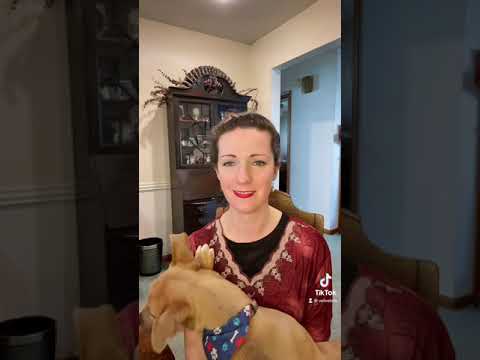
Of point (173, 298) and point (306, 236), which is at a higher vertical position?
point (306, 236)

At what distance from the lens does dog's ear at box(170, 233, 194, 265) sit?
2.73 ft

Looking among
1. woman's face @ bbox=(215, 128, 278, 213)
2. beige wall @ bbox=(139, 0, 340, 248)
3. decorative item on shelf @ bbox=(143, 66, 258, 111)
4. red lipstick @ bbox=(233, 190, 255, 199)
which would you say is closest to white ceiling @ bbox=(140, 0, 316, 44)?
beige wall @ bbox=(139, 0, 340, 248)

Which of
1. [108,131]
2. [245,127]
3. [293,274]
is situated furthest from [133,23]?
[293,274]

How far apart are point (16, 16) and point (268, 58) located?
892 mm

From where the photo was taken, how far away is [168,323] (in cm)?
82

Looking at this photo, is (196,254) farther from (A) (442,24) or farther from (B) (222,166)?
(A) (442,24)

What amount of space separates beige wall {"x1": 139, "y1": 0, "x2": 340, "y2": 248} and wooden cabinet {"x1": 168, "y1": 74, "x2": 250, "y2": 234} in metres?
0.03

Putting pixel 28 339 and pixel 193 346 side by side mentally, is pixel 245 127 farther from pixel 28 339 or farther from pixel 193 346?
pixel 28 339

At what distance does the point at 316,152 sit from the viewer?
0.91m

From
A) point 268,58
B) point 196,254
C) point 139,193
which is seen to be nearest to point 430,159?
point 268,58

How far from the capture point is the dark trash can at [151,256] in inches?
33.4

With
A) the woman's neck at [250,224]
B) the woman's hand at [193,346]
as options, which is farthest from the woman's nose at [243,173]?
the woman's hand at [193,346]

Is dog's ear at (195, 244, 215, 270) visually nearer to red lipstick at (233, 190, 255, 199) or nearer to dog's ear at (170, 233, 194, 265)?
dog's ear at (170, 233, 194, 265)

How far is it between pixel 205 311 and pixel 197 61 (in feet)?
2.43
